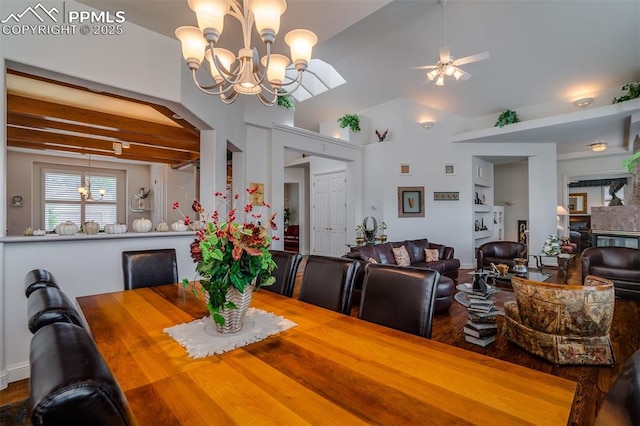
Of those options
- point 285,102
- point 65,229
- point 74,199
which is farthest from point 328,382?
point 74,199

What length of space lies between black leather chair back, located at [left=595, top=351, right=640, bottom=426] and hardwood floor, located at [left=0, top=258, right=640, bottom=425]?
1573 mm

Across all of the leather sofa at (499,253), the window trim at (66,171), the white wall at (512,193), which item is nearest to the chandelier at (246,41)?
the leather sofa at (499,253)

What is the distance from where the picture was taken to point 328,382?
36.5 inches

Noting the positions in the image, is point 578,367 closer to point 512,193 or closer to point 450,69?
point 450,69

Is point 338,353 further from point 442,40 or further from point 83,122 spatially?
point 442,40

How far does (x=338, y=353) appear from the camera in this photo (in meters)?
1.12

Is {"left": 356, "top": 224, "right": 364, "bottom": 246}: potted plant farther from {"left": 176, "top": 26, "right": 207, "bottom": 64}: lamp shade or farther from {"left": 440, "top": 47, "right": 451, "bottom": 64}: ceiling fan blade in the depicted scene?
{"left": 176, "top": 26, "right": 207, "bottom": 64}: lamp shade

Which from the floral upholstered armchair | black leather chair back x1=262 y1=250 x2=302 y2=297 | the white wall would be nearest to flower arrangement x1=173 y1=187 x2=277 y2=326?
black leather chair back x1=262 y1=250 x2=302 y2=297

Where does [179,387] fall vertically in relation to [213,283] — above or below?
below

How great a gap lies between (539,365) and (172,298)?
284cm

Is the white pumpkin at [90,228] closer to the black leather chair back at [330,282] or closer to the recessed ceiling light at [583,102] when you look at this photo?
the black leather chair back at [330,282]

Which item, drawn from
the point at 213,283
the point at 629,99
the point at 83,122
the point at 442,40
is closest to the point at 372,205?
the point at 442,40

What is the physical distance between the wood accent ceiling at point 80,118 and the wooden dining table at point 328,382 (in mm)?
2852

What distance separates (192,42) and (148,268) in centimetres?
171
